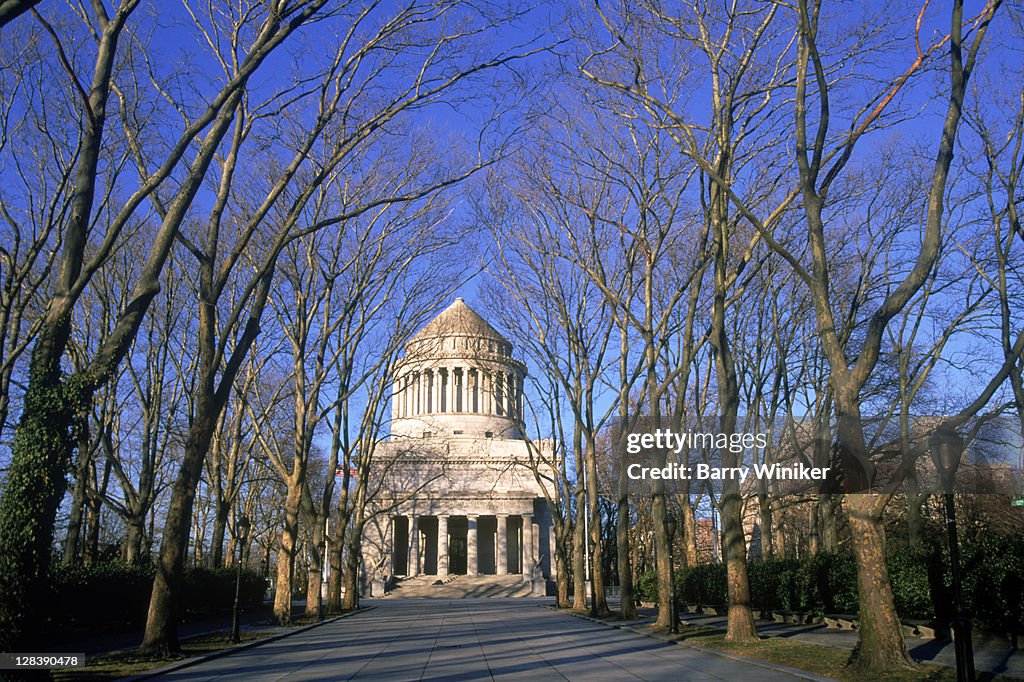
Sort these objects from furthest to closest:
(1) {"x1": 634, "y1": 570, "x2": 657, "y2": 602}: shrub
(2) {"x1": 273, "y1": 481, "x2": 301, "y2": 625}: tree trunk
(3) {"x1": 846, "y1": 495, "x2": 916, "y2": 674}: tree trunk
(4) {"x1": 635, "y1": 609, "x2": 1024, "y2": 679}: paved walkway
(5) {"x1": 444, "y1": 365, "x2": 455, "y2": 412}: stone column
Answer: (5) {"x1": 444, "y1": 365, "x2": 455, "y2": 412}: stone column → (1) {"x1": 634, "y1": 570, "x2": 657, "y2": 602}: shrub → (2) {"x1": 273, "y1": 481, "x2": 301, "y2": 625}: tree trunk → (4) {"x1": 635, "y1": 609, "x2": 1024, "y2": 679}: paved walkway → (3) {"x1": 846, "y1": 495, "x2": 916, "y2": 674}: tree trunk

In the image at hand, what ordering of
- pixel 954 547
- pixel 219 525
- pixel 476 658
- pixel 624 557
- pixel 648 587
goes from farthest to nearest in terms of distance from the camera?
1. pixel 648 587
2. pixel 219 525
3. pixel 624 557
4. pixel 476 658
5. pixel 954 547

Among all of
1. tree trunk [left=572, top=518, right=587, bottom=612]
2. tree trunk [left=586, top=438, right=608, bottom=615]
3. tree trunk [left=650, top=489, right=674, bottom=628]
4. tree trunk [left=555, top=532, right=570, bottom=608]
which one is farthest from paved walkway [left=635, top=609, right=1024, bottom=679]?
tree trunk [left=555, top=532, right=570, bottom=608]

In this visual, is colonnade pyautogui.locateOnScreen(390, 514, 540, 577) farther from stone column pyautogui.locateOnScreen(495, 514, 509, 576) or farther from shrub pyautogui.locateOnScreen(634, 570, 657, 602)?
shrub pyautogui.locateOnScreen(634, 570, 657, 602)

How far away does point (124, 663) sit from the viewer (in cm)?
1498

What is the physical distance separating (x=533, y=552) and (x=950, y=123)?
2394 inches

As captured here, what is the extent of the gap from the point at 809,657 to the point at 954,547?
4.81m

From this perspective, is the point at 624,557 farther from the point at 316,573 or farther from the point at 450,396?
the point at 450,396

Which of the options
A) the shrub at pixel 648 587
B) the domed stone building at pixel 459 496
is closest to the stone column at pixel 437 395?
the domed stone building at pixel 459 496

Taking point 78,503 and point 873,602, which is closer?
point 873,602

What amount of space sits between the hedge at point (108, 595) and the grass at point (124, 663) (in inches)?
139

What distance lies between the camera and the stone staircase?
62.0 metres

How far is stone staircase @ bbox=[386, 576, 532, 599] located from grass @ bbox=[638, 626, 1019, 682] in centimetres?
4257

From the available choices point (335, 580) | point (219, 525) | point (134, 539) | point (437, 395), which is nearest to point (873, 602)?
point (134, 539)

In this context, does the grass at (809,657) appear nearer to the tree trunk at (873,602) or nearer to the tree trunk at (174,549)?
the tree trunk at (873,602)
